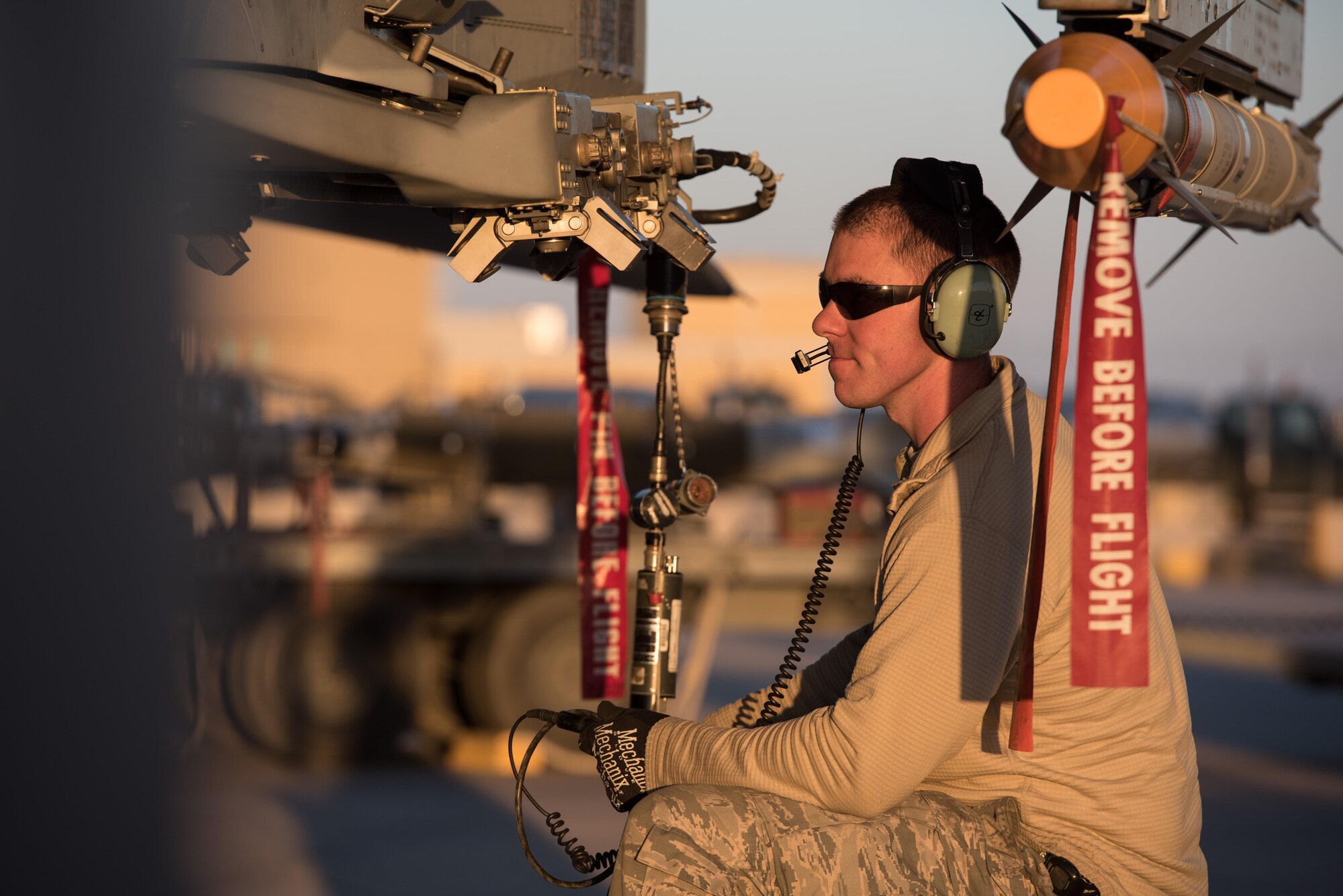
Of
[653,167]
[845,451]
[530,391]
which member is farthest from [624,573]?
Answer: [530,391]

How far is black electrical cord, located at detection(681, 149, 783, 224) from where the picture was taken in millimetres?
2812

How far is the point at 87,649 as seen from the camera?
132 cm

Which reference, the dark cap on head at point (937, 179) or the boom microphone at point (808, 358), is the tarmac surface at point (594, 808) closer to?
the boom microphone at point (808, 358)

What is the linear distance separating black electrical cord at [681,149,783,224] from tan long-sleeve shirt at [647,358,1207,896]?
0.81 metres

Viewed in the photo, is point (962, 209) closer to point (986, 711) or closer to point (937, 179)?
point (937, 179)

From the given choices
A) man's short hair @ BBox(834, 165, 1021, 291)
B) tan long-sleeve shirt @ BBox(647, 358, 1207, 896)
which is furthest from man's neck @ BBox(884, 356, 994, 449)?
man's short hair @ BBox(834, 165, 1021, 291)

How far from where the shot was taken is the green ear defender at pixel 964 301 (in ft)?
6.93

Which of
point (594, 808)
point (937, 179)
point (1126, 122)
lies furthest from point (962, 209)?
point (594, 808)

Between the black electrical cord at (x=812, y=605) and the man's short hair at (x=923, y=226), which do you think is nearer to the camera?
the man's short hair at (x=923, y=226)

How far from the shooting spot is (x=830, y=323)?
2.31 m

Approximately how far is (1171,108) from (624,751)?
1.27m

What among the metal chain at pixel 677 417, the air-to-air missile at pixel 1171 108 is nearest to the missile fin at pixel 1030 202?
the air-to-air missile at pixel 1171 108

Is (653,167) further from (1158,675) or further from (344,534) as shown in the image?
(344,534)

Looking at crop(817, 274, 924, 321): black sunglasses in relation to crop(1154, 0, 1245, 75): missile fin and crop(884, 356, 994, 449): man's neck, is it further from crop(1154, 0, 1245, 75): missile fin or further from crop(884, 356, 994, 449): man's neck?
crop(1154, 0, 1245, 75): missile fin
